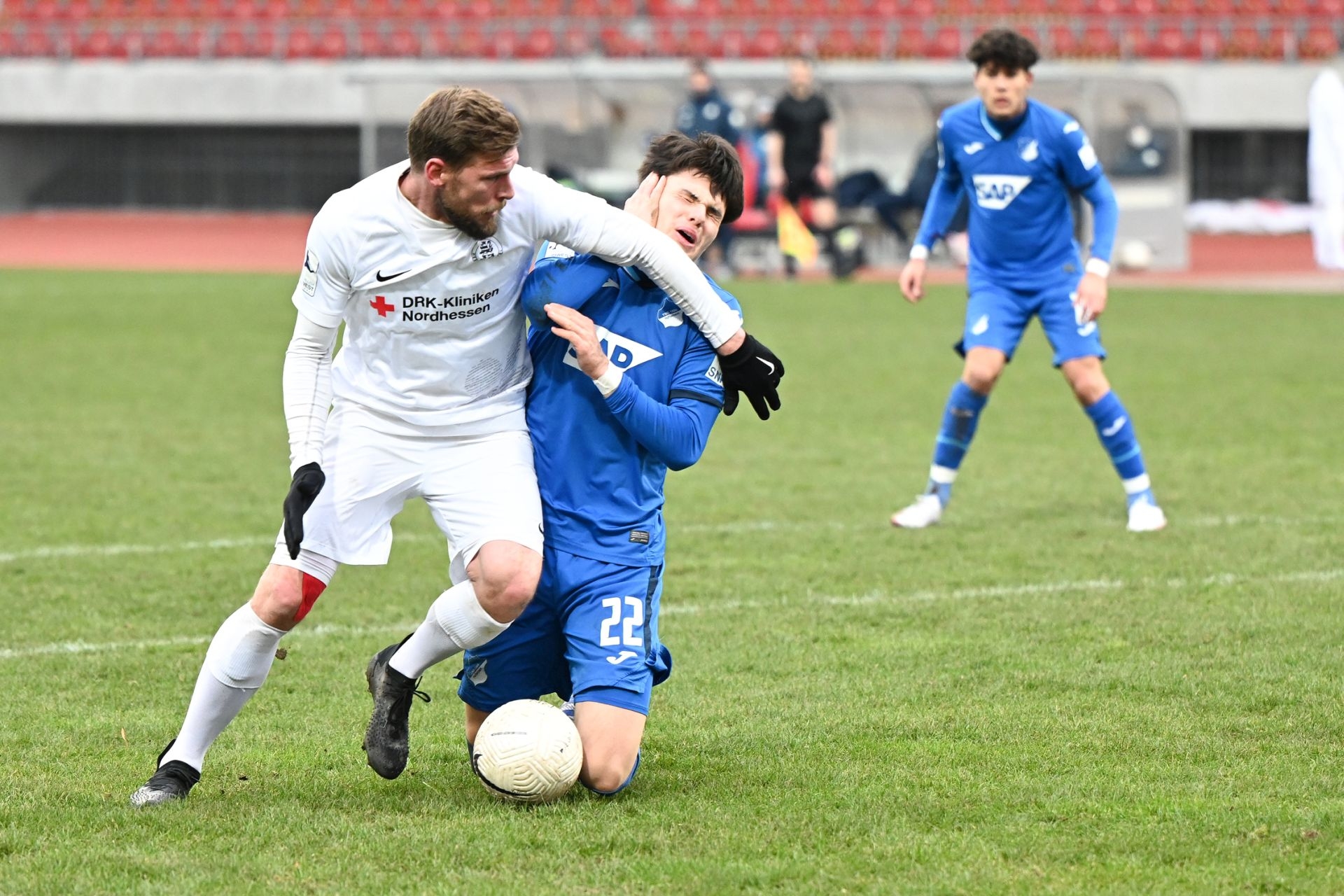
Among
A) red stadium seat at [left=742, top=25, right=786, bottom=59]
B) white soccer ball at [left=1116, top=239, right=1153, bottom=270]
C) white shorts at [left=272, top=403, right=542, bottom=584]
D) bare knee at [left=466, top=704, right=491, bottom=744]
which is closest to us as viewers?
white shorts at [left=272, top=403, right=542, bottom=584]

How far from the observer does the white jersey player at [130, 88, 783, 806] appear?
375 centimetres

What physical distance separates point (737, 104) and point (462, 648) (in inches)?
734

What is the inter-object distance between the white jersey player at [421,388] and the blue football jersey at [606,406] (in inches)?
2.9

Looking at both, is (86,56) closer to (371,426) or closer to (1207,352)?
(1207,352)

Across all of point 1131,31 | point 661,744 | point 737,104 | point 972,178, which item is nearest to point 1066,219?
point 972,178

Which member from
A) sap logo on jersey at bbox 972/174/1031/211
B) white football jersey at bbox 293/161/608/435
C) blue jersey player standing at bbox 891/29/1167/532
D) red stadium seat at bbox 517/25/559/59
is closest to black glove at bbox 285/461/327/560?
white football jersey at bbox 293/161/608/435

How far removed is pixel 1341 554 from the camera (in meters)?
6.54

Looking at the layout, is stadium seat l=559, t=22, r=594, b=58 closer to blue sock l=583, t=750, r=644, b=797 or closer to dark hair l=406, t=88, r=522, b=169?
dark hair l=406, t=88, r=522, b=169

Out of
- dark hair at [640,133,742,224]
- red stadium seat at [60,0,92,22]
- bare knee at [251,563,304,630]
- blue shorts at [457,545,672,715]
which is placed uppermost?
dark hair at [640,133,742,224]

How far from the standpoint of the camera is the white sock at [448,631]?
382 cm

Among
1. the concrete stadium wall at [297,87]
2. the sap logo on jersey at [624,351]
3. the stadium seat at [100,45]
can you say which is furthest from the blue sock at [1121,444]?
the stadium seat at [100,45]

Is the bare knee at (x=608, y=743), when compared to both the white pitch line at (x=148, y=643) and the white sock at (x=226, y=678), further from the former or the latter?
the white pitch line at (x=148, y=643)

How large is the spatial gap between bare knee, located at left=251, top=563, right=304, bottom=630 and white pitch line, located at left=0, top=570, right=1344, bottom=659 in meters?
1.64

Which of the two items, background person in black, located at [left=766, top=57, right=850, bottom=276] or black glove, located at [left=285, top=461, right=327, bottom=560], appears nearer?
black glove, located at [left=285, top=461, right=327, bottom=560]
